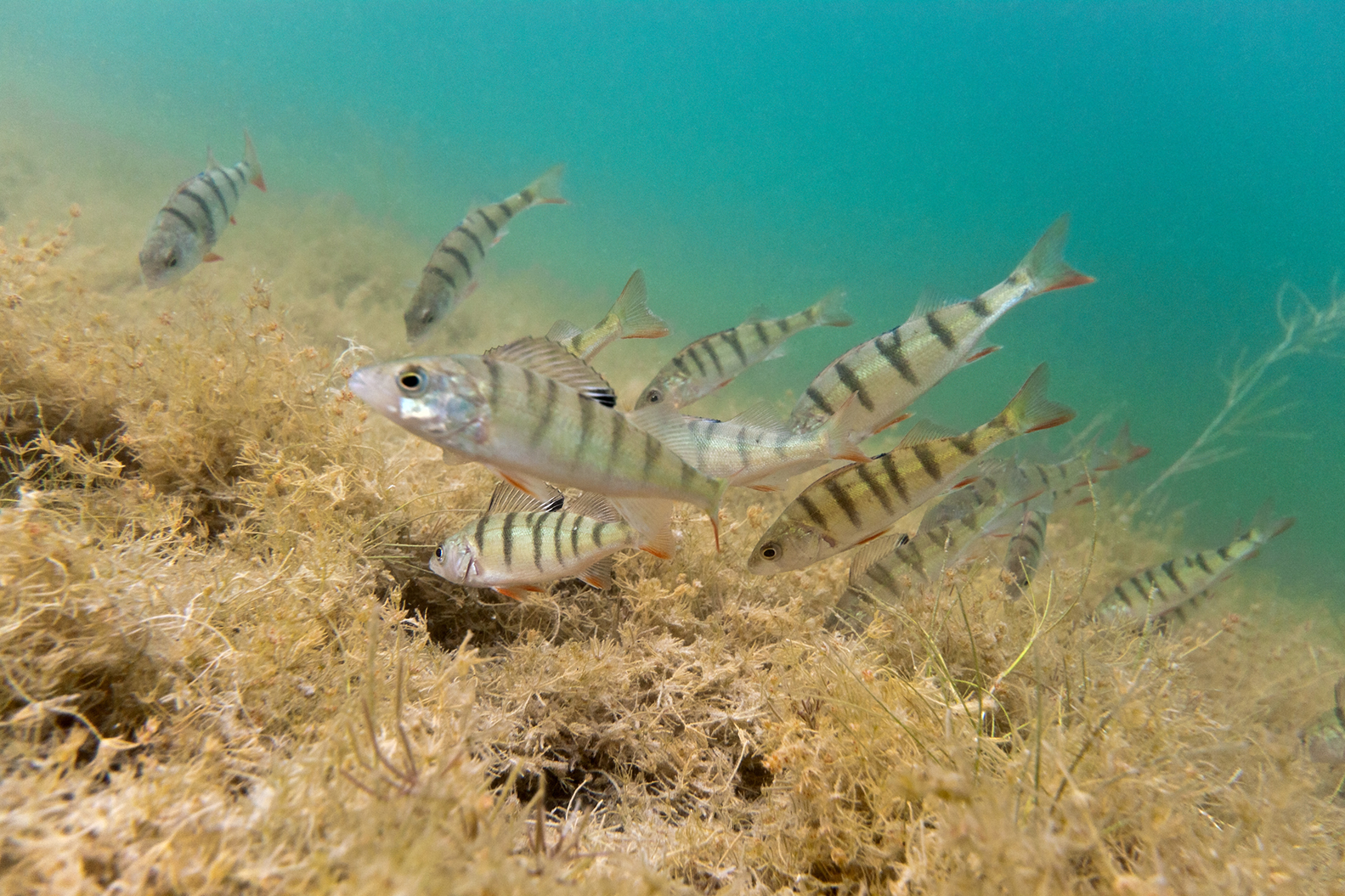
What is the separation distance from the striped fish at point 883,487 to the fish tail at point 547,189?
454cm

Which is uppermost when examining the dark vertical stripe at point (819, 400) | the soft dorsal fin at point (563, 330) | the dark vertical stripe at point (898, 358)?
the soft dorsal fin at point (563, 330)

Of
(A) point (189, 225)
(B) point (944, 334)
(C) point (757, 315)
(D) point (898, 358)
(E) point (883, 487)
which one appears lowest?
(E) point (883, 487)

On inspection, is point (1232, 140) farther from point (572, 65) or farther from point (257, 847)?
point (257, 847)

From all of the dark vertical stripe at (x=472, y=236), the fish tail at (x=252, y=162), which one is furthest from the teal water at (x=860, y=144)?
the fish tail at (x=252, y=162)

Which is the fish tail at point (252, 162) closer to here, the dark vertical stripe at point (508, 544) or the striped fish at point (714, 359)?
the striped fish at point (714, 359)

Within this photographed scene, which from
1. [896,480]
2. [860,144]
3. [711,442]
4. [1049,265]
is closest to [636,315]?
[711,442]

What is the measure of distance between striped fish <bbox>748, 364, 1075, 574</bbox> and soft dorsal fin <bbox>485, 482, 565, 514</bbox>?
132 centimetres

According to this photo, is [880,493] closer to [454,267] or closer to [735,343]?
[735,343]

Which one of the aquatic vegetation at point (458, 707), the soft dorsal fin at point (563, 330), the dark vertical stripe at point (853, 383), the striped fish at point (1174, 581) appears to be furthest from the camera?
the striped fish at point (1174, 581)

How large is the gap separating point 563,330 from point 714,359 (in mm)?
1362

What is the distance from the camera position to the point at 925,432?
11.8 ft

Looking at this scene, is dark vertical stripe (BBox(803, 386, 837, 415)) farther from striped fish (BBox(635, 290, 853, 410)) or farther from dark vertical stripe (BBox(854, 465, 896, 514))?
striped fish (BBox(635, 290, 853, 410))

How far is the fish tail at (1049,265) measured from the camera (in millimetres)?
3797

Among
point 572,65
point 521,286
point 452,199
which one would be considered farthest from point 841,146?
point 521,286
